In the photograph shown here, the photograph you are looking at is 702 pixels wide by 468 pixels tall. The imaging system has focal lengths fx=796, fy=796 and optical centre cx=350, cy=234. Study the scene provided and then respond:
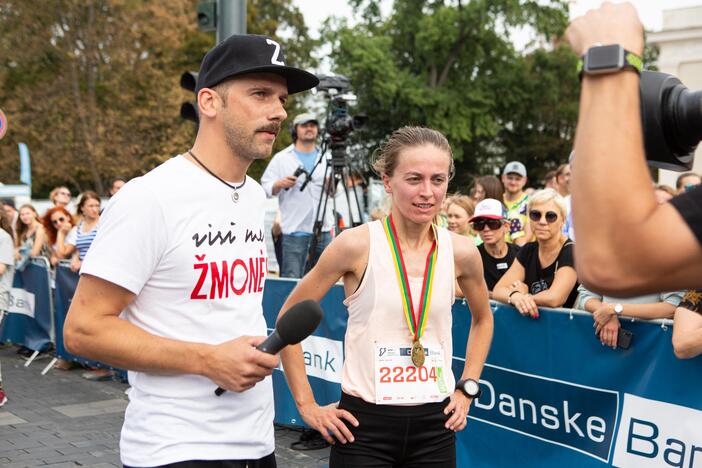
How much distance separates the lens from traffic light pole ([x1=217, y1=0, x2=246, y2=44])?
7523 mm

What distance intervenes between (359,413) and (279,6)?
130 ft

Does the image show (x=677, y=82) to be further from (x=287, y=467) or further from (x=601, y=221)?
(x=287, y=467)

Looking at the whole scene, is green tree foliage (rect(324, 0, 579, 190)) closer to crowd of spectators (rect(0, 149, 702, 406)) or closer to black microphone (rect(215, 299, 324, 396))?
crowd of spectators (rect(0, 149, 702, 406))

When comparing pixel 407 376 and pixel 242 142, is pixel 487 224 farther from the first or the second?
pixel 242 142

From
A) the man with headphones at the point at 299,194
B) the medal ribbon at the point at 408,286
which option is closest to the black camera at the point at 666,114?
the medal ribbon at the point at 408,286

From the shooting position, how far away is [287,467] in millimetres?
5680

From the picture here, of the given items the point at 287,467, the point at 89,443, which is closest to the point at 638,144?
the point at 287,467

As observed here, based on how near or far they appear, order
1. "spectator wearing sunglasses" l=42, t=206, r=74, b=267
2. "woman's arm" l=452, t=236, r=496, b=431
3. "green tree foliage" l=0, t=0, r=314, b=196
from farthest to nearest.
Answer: "green tree foliage" l=0, t=0, r=314, b=196, "spectator wearing sunglasses" l=42, t=206, r=74, b=267, "woman's arm" l=452, t=236, r=496, b=431

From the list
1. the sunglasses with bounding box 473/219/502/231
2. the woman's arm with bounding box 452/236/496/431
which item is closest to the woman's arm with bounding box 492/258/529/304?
the sunglasses with bounding box 473/219/502/231

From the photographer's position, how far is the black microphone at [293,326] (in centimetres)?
213

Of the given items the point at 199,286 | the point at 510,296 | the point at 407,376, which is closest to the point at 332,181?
the point at 510,296

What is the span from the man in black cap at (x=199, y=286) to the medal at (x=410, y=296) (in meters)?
0.63

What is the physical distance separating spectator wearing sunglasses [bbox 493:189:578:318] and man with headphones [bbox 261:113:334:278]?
3.50 metres

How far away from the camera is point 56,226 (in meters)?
11.2
